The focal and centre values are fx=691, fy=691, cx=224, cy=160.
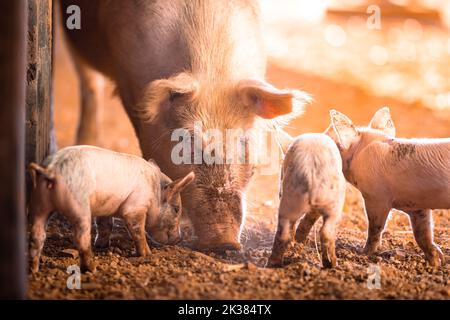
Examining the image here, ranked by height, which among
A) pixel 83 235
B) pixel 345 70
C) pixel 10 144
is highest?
pixel 345 70

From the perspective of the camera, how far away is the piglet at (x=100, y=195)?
11.2 ft

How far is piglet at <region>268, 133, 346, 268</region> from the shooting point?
357 cm

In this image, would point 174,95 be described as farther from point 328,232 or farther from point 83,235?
point 328,232

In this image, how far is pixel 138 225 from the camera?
381 centimetres

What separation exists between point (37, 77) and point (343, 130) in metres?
1.84

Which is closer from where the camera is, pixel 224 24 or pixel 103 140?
pixel 224 24

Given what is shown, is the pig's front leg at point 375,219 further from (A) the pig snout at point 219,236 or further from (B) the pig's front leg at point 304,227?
(A) the pig snout at point 219,236

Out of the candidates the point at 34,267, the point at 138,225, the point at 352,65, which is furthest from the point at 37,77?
the point at 352,65

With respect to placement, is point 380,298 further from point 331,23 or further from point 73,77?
Answer: point 331,23

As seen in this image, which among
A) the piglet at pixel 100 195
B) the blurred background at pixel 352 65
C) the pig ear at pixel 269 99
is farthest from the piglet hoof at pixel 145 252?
the blurred background at pixel 352 65

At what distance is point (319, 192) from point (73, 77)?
7632 mm

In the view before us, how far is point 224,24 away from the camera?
433 centimetres

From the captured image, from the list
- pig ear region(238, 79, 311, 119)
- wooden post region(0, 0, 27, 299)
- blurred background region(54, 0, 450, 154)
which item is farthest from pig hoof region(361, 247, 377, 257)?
wooden post region(0, 0, 27, 299)
